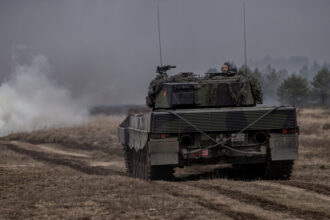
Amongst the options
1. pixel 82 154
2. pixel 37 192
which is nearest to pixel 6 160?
pixel 82 154

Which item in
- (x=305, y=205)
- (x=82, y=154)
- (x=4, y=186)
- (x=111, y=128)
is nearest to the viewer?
(x=305, y=205)

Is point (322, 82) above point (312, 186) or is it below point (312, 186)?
above

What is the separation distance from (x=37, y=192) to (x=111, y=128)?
32069mm

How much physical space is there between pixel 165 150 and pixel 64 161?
11342mm

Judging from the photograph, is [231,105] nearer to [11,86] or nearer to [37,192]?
[37,192]

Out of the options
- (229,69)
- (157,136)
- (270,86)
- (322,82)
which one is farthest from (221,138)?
(270,86)

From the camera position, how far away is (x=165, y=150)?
1473 centimetres

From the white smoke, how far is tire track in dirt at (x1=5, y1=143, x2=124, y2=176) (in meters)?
18.8

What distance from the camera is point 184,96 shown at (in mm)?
16781

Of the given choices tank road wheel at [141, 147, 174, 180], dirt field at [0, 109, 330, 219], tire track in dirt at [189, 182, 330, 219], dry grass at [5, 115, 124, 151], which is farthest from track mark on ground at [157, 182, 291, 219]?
dry grass at [5, 115, 124, 151]

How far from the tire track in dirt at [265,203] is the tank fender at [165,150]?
1.36 meters

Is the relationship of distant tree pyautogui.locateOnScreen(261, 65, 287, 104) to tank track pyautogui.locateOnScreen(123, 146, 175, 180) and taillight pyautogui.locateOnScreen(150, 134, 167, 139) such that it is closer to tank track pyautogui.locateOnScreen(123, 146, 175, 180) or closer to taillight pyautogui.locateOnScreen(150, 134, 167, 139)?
tank track pyautogui.locateOnScreen(123, 146, 175, 180)

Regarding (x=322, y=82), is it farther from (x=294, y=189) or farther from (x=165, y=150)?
(x=294, y=189)

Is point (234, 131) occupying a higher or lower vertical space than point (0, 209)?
higher
